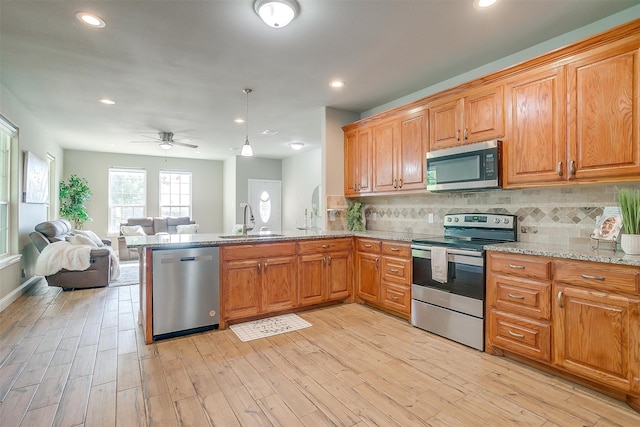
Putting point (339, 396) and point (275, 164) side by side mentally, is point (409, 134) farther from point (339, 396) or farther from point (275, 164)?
point (275, 164)

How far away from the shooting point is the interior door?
9.09 meters

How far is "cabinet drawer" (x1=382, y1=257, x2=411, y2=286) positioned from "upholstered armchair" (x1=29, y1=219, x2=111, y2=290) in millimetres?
4218

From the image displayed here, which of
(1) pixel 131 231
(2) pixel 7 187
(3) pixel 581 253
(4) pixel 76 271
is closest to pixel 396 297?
(3) pixel 581 253

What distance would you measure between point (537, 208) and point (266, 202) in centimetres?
727

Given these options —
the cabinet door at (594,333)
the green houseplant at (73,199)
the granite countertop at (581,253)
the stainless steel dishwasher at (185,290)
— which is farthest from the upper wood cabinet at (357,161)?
the green houseplant at (73,199)

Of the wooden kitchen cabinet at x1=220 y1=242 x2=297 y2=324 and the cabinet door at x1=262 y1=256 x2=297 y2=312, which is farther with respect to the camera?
the cabinet door at x1=262 y1=256 x2=297 y2=312

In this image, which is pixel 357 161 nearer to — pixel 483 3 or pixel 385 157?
pixel 385 157

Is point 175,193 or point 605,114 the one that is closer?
point 605,114

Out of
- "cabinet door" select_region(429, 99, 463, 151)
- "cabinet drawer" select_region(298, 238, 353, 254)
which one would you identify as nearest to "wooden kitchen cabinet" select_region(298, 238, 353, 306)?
"cabinet drawer" select_region(298, 238, 353, 254)

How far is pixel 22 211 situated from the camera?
460 cm

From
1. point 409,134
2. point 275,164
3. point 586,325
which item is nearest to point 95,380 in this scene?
point 586,325

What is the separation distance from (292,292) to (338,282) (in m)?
0.63

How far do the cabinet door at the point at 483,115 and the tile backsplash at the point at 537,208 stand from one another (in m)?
0.60

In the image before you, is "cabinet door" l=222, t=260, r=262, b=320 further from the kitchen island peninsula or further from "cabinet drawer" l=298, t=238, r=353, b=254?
"cabinet drawer" l=298, t=238, r=353, b=254
